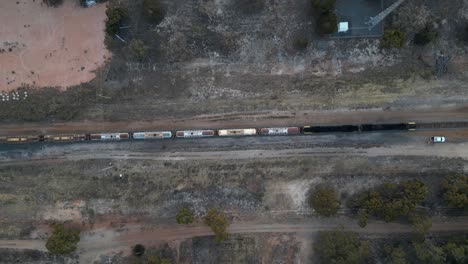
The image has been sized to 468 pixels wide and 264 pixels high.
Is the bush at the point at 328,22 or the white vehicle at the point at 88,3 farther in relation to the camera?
the white vehicle at the point at 88,3

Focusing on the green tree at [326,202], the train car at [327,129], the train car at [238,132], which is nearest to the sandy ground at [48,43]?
the train car at [238,132]

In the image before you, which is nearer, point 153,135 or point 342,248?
point 342,248

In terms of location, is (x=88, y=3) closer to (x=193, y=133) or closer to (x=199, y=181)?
(x=193, y=133)

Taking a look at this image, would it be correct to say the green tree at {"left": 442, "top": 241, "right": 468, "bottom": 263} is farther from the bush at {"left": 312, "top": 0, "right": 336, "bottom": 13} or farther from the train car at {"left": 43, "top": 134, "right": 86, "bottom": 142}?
the train car at {"left": 43, "top": 134, "right": 86, "bottom": 142}

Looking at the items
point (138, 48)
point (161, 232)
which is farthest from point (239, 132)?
point (161, 232)

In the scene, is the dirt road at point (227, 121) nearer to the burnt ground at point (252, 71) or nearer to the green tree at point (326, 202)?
the burnt ground at point (252, 71)

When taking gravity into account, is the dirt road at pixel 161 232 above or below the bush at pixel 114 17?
below

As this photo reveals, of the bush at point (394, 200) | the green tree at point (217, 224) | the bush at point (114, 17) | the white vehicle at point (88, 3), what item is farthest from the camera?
the white vehicle at point (88, 3)

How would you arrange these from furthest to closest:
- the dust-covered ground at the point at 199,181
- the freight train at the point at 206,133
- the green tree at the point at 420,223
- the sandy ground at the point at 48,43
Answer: the dust-covered ground at the point at 199,181, the freight train at the point at 206,133, the sandy ground at the point at 48,43, the green tree at the point at 420,223

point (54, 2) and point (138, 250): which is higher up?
point (54, 2)
